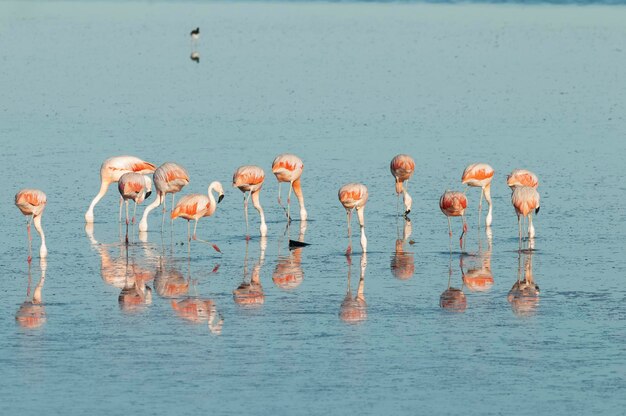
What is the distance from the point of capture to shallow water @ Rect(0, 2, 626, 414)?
8.90m

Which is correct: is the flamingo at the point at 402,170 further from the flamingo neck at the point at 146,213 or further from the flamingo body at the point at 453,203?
the flamingo neck at the point at 146,213

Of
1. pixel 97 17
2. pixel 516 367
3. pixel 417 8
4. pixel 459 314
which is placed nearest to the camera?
pixel 516 367

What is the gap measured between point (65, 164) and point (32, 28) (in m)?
26.8

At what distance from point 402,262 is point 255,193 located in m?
2.34

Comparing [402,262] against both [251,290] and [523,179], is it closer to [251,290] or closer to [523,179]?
[251,290]

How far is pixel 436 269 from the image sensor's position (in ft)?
40.7

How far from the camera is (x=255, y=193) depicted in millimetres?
14469

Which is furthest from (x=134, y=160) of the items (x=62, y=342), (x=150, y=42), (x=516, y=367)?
(x=150, y=42)

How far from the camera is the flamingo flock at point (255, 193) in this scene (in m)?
13.0

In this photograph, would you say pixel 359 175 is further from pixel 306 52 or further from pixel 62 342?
pixel 306 52

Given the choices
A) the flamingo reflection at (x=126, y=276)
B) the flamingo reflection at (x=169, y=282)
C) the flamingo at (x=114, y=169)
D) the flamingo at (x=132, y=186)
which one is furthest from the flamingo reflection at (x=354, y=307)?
the flamingo at (x=114, y=169)

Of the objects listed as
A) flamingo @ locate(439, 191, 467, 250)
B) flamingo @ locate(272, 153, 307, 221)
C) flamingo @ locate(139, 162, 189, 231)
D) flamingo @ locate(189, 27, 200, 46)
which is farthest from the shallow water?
flamingo @ locate(189, 27, 200, 46)

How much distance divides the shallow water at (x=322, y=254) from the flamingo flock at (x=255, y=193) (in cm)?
24

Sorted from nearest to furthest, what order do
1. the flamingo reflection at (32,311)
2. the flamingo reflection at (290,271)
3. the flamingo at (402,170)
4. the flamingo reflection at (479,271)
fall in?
the flamingo reflection at (32,311) < the flamingo reflection at (479,271) < the flamingo reflection at (290,271) < the flamingo at (402,170)
